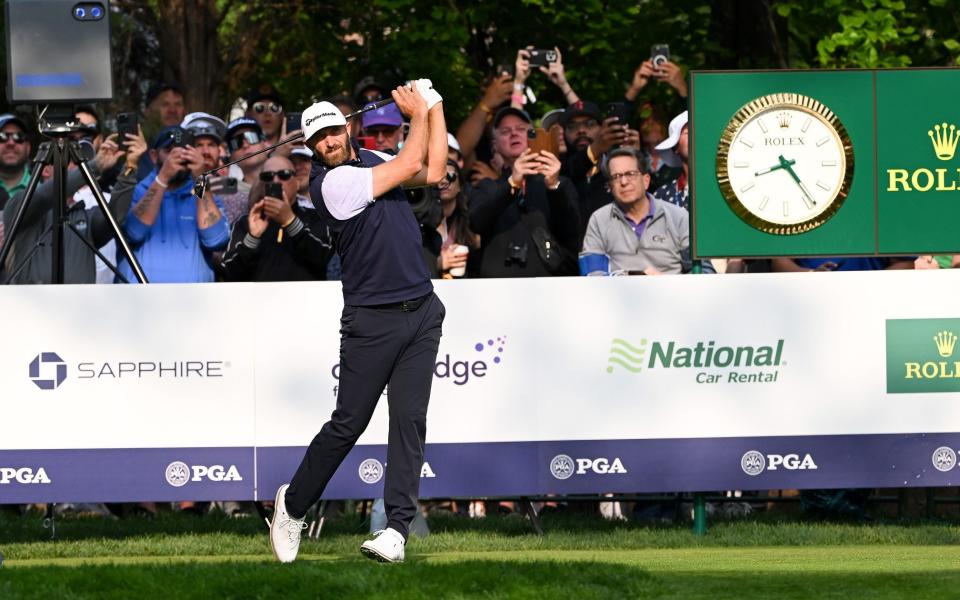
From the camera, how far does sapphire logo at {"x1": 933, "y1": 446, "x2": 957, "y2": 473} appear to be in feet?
35.7

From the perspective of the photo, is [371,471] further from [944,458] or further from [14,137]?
[14,137]

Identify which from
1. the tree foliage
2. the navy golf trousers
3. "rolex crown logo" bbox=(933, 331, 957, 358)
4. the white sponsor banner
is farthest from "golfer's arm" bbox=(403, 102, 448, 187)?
the tree foliage

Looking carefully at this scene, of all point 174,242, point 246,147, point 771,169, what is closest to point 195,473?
point 174,242

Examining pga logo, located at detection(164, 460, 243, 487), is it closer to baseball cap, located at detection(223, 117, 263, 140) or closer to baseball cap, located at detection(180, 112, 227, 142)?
baseball cap, located at detection(180, 112, 227, 142)

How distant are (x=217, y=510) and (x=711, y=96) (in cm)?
429

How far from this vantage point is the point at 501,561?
8688 mm

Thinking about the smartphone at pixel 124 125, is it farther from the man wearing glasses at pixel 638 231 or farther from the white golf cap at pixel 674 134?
the white golf cap at pixel 674 134

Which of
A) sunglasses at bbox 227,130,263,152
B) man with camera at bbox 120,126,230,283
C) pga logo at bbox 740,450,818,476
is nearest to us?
pga logo at bbox 740,450,818,476

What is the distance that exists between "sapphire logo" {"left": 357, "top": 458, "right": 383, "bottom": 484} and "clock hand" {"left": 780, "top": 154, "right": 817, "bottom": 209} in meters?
3.01

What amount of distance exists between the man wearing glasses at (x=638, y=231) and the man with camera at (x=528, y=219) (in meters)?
0.23

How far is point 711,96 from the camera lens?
36.6 feet

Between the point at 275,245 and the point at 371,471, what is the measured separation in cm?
203

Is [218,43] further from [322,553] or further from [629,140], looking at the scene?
[322,553]

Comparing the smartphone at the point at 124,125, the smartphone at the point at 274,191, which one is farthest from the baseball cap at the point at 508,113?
the smartphone at the point at 124,125
